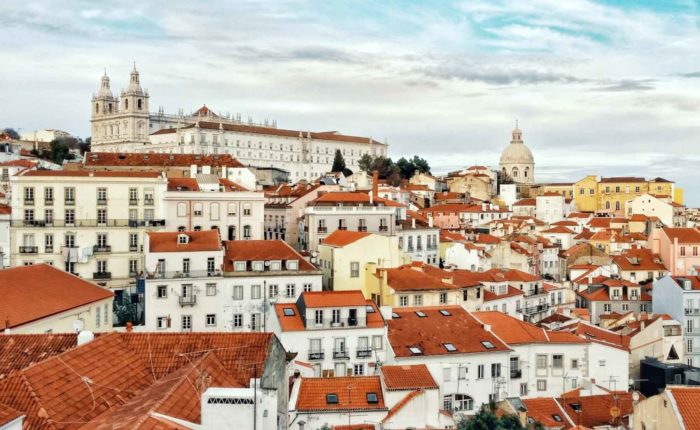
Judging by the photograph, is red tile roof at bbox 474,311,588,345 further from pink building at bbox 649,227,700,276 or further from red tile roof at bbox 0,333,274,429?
pink building at bbox 649,227,700,276

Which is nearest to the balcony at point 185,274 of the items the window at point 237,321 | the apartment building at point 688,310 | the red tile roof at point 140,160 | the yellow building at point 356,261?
the window at point 237,321

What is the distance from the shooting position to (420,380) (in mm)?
27766

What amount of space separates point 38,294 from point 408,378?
15706 millimetres

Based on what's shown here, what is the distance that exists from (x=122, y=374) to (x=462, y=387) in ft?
66.3

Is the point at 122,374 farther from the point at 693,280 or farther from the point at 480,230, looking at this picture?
the point at 480,230

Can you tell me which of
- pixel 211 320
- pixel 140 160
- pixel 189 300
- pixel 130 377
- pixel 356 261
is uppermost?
pixel 140 160

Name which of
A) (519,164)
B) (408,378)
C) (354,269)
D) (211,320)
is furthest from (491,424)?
(519,164)

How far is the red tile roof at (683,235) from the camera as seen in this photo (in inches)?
2643

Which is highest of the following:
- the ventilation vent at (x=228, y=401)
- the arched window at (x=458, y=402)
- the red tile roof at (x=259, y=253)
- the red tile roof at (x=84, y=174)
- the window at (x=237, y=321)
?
the red tile roof at (x=84, y=174)

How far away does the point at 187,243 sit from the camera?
40531 millimetres

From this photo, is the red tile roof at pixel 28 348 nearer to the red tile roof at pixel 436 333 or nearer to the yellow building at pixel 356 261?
the red tile roof at pixel 436 333

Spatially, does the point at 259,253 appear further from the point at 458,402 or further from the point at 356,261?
the point at 458,402

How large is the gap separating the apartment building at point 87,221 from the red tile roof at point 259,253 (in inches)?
354

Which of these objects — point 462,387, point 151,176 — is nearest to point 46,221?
point 151,176
